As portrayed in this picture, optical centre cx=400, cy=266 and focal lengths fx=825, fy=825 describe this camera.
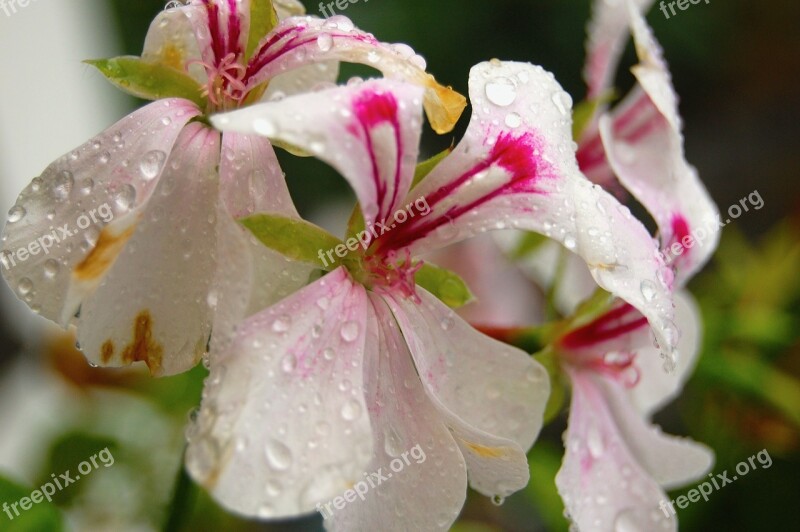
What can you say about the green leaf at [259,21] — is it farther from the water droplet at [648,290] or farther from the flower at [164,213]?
the water droplet at [648,290]

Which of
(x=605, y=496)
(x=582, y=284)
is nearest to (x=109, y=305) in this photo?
(x=605, y=496)

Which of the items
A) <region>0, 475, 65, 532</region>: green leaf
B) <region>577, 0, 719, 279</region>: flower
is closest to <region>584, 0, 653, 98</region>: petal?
<region>577, 0, 719, 279</region>: flower

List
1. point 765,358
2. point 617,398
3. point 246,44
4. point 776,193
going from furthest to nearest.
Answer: point 776,193 < point 765,358 < point 617,398 < point 246,44

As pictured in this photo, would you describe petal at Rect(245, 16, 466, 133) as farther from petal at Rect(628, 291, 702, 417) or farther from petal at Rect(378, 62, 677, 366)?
petal at Rect(628, 291, 702, 417)

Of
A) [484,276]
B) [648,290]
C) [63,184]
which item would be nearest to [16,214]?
[63,184]

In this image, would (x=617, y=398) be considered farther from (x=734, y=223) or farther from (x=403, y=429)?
(x=734, y=223)

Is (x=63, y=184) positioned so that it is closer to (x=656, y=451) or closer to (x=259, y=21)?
(x=259, y=21)
